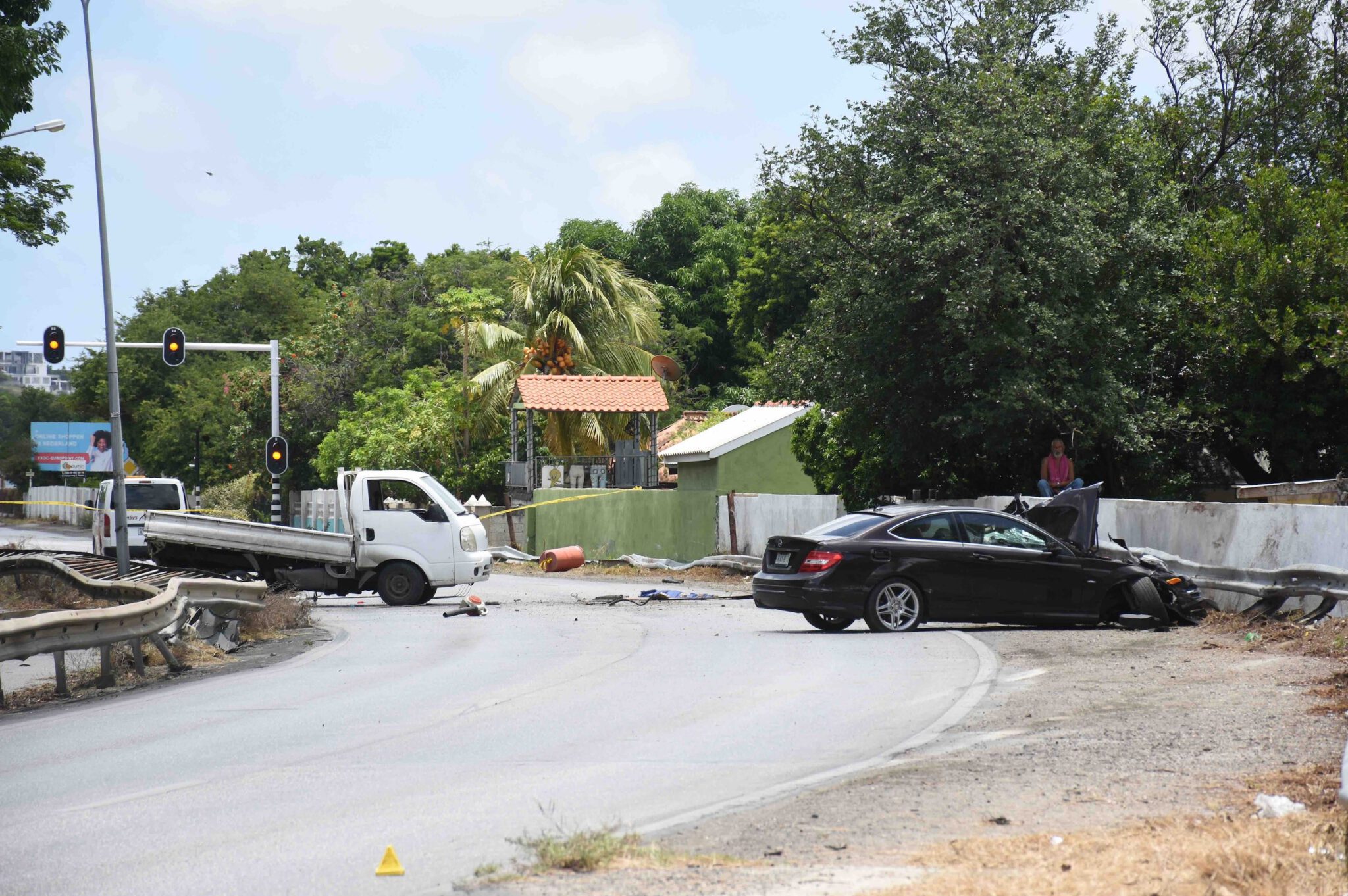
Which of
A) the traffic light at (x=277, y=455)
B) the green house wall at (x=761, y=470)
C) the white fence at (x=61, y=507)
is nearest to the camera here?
the traffic light at (x=277, y=455)

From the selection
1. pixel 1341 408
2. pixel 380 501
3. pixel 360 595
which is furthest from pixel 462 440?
pixel 1341 408

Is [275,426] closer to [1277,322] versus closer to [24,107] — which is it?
[24,107]

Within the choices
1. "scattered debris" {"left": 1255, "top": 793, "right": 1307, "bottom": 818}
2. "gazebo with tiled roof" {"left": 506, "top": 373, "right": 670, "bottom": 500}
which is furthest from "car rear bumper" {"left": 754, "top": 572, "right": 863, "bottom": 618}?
"gazebo with tiled roof" {"left": 506, "top": 373, "right": 670, "bottom": 500}

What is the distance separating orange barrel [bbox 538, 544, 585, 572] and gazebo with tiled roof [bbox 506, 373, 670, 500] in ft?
26.7

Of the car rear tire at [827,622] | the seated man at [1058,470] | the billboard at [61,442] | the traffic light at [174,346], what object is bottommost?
the car rear tire at [827,622]

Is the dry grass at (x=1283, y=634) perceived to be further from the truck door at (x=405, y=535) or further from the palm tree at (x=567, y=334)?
the palm tree at (x=567, y=334)

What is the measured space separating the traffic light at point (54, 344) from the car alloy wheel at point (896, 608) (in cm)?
2222

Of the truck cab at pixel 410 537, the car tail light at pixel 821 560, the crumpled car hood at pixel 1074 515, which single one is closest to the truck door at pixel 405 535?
the truck cab at pixel 410 537

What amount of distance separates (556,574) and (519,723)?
23.6 metres

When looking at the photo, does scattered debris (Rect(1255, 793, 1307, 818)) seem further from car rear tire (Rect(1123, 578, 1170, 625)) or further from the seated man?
the seated man

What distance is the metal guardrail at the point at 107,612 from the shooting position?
11617mm

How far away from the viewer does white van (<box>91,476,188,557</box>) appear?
27230mm

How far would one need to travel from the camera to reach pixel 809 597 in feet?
53.6

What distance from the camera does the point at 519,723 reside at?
1040 centimetres
